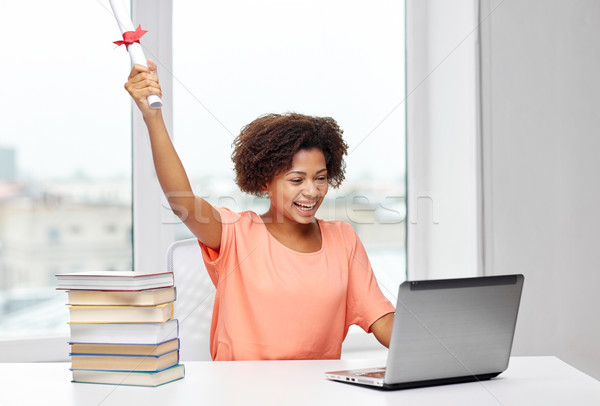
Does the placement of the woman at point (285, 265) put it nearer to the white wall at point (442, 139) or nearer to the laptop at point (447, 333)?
the laptop at point (447, 333)

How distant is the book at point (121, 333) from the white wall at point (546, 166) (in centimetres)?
151

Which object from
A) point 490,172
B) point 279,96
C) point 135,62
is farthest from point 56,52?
point 490,172

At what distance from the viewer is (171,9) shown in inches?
87.6

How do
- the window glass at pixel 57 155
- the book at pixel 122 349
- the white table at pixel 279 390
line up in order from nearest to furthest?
the white table at pixel 279 390, the book at pixel 122 349, the window glass at pixel 57 155

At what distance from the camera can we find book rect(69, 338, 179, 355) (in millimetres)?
1117

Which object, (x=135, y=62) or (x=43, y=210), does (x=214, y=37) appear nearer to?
(x=43, y=210)

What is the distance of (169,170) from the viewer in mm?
1349

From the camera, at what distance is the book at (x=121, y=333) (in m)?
1.13

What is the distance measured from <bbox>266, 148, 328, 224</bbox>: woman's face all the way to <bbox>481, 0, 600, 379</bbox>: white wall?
93 cm

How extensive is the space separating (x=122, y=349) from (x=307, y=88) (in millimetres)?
1503

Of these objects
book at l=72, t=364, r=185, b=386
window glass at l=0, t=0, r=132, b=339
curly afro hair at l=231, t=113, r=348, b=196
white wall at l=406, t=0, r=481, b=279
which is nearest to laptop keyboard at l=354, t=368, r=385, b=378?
book at l=72, t=364, r=185, b=386

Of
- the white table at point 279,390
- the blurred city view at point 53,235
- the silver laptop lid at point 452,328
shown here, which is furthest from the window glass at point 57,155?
the silver laptop lid at point 452,328

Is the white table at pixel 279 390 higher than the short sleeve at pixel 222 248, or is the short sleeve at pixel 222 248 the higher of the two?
the short sleeve at pixel 222 248

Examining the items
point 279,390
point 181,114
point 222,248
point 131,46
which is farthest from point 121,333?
point 181,114
